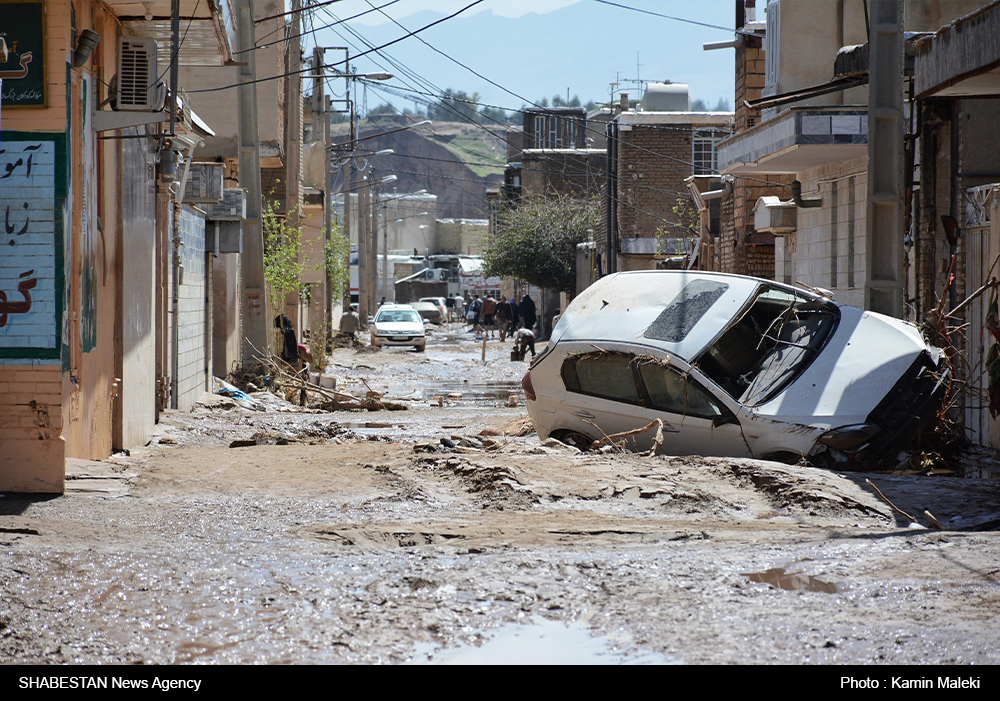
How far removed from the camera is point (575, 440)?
34.4 ft

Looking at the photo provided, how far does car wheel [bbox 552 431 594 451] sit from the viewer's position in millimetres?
10422

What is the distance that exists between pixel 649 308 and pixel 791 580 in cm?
531

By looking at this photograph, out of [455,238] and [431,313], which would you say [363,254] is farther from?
[455,238]

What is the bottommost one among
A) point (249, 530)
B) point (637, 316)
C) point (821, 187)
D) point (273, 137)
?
point (249, 530)

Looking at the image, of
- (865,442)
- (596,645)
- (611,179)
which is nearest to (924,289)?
(865,442)

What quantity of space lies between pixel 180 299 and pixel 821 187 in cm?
1020

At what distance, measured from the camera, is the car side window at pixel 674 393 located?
9383mm

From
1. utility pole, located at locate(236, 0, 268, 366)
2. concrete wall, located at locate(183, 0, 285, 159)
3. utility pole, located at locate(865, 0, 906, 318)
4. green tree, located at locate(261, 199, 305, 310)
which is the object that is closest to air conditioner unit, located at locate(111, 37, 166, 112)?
concrete wall, located at locate(183, 0, 285, 159)

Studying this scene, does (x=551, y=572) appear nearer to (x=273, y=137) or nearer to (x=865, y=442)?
(x=865, y=442)

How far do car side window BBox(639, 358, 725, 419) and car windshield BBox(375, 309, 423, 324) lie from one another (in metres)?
25.0

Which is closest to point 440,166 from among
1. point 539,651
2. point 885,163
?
point 885,163

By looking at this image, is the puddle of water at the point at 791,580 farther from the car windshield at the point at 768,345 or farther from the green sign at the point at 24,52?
the green sign at the point at 24,52
